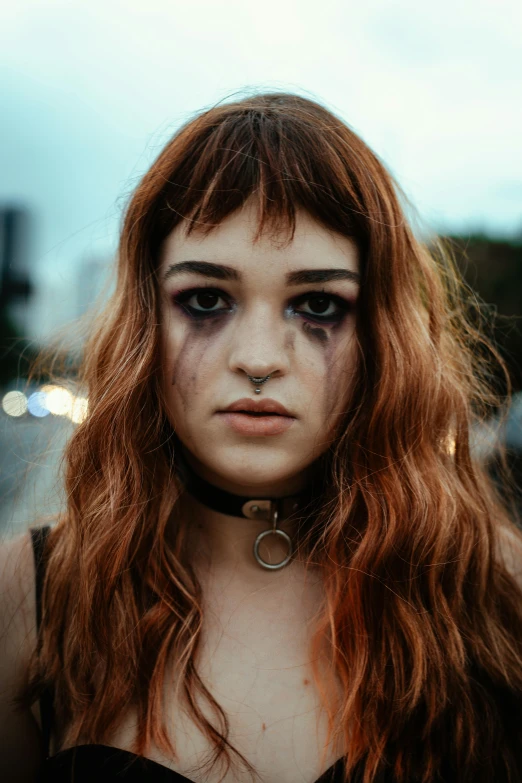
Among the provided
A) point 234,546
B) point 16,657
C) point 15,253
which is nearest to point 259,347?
point 234,546

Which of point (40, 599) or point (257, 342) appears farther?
point (40, 599)

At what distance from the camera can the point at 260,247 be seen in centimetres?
118

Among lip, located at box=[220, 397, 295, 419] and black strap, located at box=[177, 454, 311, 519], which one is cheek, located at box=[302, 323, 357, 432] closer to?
lip, located at box=[220, 397, 295, 419]

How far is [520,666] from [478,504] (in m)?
0.33

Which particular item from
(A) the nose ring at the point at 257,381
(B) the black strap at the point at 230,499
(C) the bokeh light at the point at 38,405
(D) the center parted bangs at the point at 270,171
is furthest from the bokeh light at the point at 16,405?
(A) the nose ring at the point at 257,381

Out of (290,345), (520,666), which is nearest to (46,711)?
(290,345)

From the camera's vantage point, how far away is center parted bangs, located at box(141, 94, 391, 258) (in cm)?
119

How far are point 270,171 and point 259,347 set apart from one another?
32 centimetres

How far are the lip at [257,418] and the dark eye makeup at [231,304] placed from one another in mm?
180

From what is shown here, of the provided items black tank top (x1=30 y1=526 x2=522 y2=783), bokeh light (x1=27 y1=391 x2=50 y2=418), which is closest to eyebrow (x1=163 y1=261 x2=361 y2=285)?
bokeh light (x1=27 y1=391 x2=50 y2=418)

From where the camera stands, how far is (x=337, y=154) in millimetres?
1253

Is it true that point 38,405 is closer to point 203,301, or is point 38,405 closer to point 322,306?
point 203,301

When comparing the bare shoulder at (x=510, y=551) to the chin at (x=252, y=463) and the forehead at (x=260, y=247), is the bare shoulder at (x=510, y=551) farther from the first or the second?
the forehead at (x=260, y=247)

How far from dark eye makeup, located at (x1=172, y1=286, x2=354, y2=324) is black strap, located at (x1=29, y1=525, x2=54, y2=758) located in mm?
572
